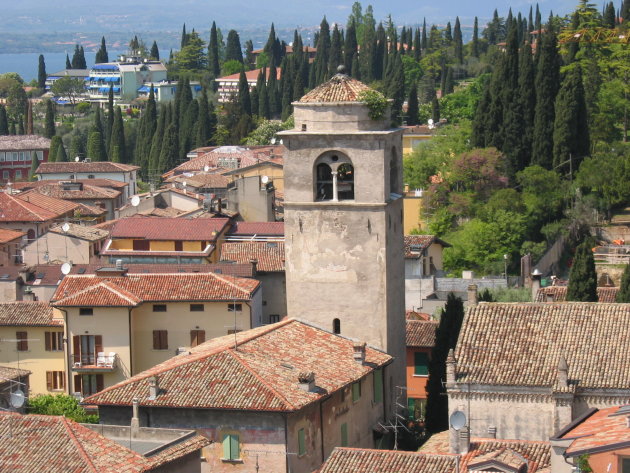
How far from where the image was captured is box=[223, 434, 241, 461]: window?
36938 millimetres

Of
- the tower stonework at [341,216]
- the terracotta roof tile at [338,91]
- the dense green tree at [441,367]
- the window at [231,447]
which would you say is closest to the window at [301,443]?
the window at [231,447]

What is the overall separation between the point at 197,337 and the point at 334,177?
33.3ft

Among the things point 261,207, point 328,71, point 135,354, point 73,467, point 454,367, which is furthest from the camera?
point 328,71

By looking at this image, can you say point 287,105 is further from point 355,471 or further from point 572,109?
point 355,471

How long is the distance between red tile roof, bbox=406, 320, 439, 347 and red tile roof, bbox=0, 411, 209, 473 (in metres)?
18.7

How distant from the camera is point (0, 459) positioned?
31109mm

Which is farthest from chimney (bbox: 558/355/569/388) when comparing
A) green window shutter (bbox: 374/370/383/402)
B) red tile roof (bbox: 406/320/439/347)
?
red tile roof (bbox: 406/320/439/347)

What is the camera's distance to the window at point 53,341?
171 feet

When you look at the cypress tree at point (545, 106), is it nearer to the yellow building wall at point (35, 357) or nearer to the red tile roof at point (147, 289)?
the red tile roof at point (147, 289)

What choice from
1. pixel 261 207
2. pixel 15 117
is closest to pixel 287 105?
pixel 15 117

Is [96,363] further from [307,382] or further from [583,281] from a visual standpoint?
[583,281]

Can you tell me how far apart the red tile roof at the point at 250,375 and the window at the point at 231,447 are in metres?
0.78

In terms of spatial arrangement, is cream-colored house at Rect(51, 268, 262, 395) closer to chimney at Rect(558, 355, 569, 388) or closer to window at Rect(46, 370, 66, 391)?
window at Rect(46, 370, 66, 391)

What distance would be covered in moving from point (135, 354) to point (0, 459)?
2000 centimetres
